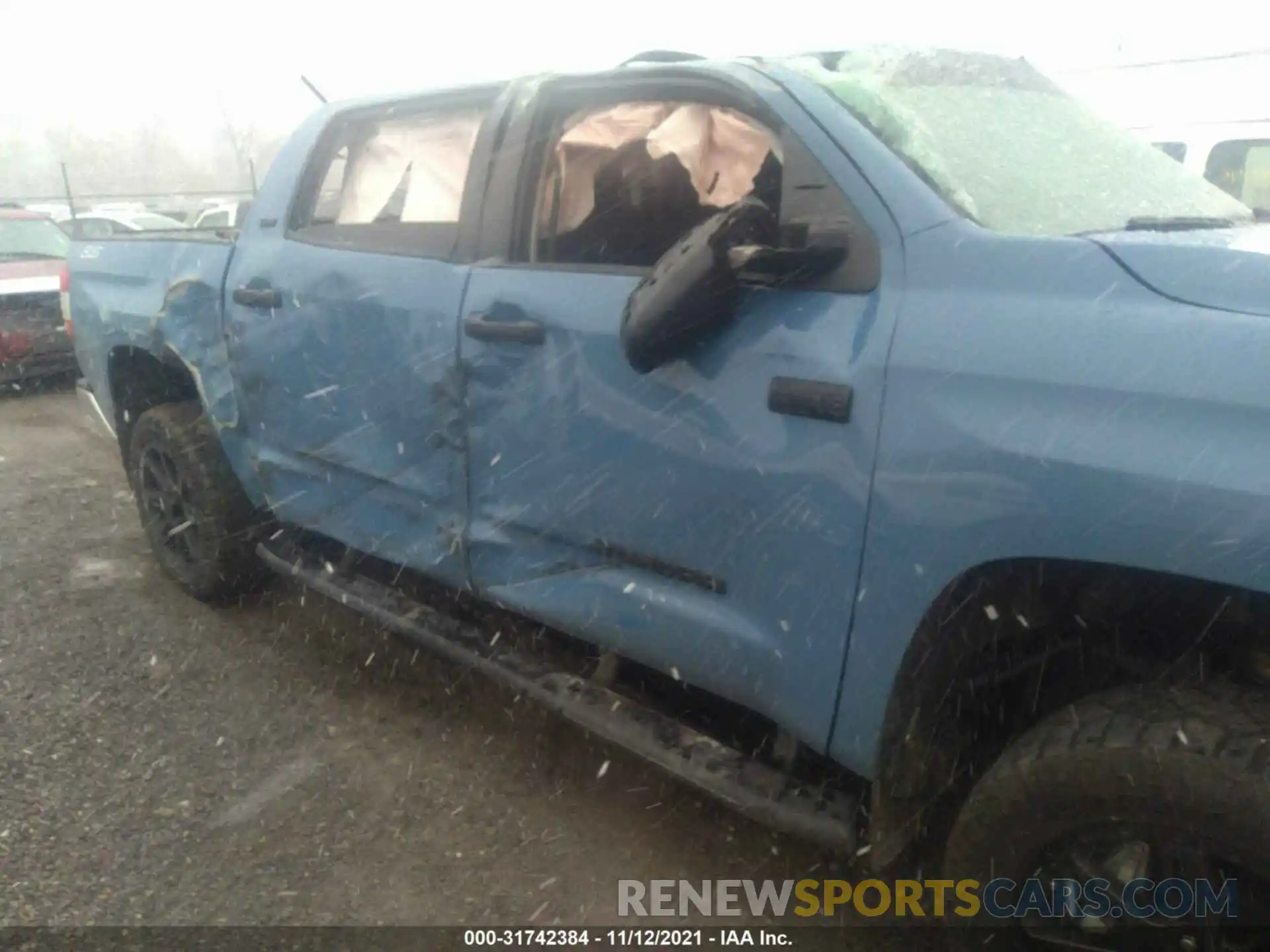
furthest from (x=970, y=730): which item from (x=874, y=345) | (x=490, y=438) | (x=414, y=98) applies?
(x=414, y=98)

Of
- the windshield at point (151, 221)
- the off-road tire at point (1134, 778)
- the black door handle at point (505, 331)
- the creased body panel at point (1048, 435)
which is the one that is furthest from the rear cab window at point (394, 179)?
the windshield at point (151, 221)

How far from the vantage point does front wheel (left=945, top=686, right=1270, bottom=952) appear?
1613 millimetres

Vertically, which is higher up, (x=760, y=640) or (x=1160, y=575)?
(x=1160, y=575)

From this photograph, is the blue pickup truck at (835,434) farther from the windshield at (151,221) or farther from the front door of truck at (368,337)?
the windshield at (151,221)

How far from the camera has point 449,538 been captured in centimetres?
283

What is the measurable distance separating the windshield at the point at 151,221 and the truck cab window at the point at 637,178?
1375 cm

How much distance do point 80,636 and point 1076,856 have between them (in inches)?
136

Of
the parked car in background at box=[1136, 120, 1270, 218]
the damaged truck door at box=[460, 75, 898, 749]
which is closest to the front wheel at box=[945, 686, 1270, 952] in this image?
the damaged truck door at box=[460, 75, 898, 749]

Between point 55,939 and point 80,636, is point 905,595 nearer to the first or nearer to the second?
point 55,939

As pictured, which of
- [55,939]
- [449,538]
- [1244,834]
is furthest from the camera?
[449,538]

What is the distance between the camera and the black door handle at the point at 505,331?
2452mm

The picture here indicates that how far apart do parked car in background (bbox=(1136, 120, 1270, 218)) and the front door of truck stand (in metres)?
6.35

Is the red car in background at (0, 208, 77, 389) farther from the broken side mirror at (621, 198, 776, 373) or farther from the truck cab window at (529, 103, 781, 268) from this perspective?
the broken side mirror at (621, 198, 776, 373)

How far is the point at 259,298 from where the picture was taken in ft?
10.9
